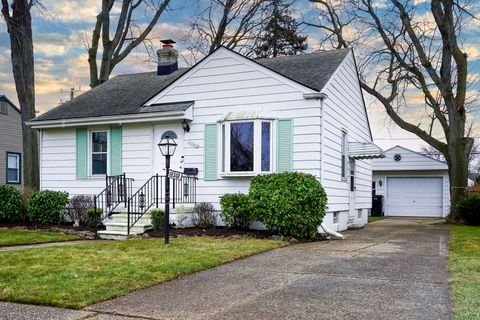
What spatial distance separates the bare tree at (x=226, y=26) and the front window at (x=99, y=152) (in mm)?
13256

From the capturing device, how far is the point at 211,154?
12422 mm

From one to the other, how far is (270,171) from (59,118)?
6.83 m

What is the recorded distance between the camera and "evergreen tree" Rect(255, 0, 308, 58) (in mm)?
26859

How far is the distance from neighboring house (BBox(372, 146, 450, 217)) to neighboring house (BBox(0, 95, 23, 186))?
A: 18.9 metres

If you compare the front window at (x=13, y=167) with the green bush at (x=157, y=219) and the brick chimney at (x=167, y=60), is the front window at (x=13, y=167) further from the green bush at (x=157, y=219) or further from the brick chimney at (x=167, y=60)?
the green bush at (x=157, y=219)

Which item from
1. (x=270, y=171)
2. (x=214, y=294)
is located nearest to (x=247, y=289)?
(x=214, y=294)

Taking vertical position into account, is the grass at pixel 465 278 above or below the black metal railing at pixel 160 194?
below

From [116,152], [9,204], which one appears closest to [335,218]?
[116,152]

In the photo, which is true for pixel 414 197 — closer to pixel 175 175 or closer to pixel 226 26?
pixel 226 26

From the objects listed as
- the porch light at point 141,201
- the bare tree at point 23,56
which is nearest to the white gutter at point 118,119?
the porch light at point 141,201

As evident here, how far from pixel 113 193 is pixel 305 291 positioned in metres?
8.97

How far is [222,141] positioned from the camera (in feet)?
40.2

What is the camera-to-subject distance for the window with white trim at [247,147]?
11.7m

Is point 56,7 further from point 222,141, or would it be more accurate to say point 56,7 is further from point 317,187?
point 317,187
